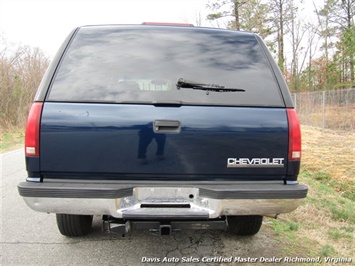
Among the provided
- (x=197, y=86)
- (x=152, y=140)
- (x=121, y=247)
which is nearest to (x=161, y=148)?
(x=152, y=140)

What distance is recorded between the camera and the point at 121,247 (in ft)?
9.16

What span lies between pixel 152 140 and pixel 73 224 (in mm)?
1452

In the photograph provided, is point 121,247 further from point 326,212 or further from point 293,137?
point 326,212

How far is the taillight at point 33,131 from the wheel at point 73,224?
39.2 inches

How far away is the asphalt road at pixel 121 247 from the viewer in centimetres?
257

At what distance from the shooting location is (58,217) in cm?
275

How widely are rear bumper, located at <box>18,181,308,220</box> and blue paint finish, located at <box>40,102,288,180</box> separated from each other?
9cm

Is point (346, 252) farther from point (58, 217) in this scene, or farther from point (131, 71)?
point (58, 217)

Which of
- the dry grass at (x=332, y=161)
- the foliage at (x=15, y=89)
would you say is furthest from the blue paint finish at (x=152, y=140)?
the foliage at (x=15, y=89)

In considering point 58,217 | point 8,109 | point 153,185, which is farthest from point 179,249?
point 8,109

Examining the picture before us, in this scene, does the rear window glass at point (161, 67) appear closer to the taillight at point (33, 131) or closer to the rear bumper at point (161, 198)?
the taillight at point (33, 131)

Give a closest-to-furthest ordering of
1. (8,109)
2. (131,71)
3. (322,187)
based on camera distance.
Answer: (131,71), (322,187), (8,109)

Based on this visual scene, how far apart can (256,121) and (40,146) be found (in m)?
1.57

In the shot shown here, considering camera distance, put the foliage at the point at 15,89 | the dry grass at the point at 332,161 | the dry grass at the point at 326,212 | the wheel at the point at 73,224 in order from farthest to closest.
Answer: the foliage at the point at 15,89 < the dry grass at the point at 332,161 < the dry grass at the point at 326,212 < the wheel at the point at 73,224
